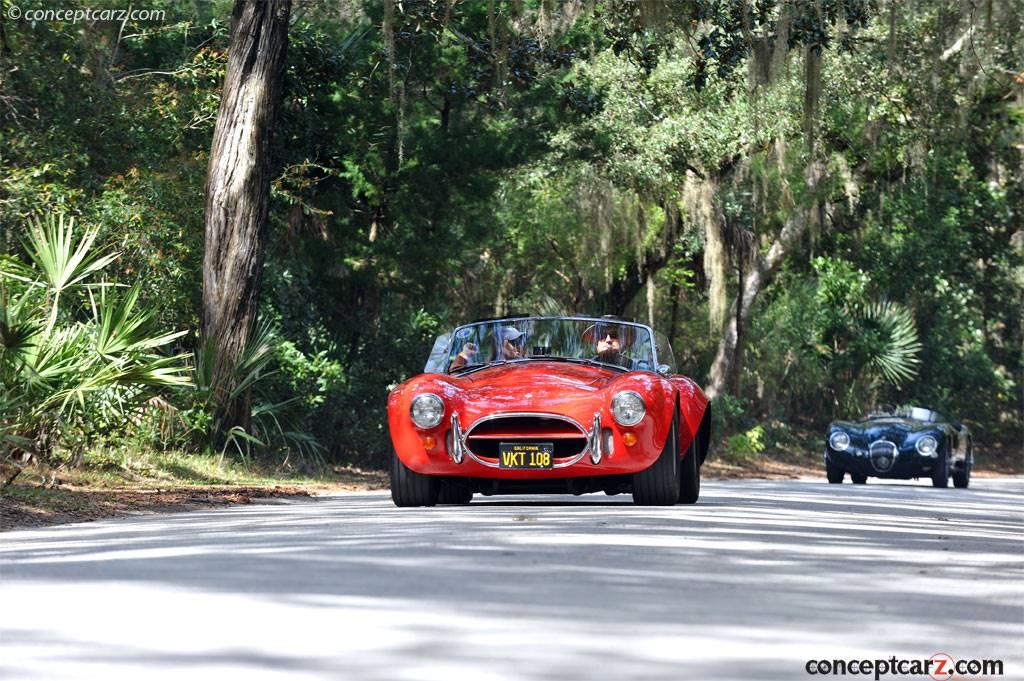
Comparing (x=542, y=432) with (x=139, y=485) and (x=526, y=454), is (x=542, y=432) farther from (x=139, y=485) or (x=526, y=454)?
(x=139, y=485)

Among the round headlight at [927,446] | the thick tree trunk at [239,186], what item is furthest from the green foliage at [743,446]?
the thick tree trunk at [239,186]

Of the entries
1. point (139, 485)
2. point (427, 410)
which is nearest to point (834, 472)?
point (139, 485)

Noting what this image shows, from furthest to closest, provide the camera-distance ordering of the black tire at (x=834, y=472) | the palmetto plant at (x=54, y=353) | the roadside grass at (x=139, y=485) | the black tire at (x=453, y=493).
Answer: the black tire at (x=834, y=472) → the palmetto plant at (x=54, y=353) → the black tire at (x=453, y=493) → the roadside grass at (x=139, y=485)

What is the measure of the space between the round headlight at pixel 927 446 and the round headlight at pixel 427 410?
46.2 feet

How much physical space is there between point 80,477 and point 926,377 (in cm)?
3549

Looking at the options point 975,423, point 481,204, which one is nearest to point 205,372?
point 481,204

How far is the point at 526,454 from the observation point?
1350 centimetres

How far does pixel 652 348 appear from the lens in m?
15.0

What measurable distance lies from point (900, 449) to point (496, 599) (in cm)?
2024

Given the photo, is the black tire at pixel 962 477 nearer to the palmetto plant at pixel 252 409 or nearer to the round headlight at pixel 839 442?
the round headlight at pixel 839 442

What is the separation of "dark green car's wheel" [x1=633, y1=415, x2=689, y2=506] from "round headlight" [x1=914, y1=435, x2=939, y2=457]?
1298cm

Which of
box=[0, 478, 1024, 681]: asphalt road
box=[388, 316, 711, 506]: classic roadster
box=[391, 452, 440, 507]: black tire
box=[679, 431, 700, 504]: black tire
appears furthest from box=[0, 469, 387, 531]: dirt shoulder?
box=[679, 431, 700, 504]: black tire

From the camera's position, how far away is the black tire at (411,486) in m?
14.0

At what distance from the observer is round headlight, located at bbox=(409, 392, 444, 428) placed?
13648 millimetres
